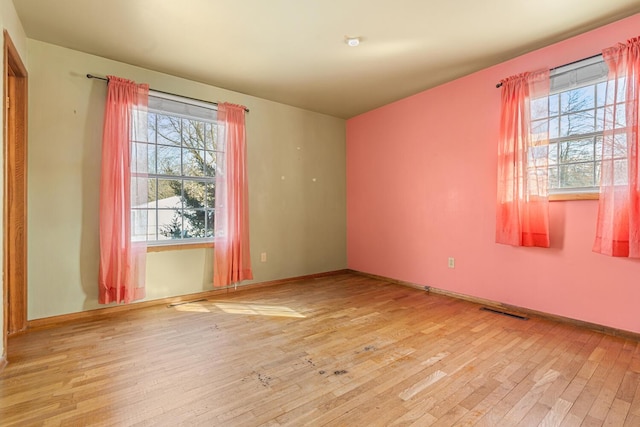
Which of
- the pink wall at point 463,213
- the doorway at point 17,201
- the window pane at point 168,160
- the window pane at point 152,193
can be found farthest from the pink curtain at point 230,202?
the pink wall at point 463,213

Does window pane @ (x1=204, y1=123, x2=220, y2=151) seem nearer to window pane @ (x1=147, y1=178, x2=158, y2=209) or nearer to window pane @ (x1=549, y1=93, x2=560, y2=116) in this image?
window pane @ (x1=147, y1=178, x2=158, y2=209)

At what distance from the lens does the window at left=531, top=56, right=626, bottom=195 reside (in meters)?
2.54

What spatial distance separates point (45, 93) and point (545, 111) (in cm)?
452

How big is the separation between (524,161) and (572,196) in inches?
18.9

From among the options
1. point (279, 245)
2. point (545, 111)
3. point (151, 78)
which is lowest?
point (279, 245)

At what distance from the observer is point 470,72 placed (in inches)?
131

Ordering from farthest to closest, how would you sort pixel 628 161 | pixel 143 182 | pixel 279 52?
pixel 143 182, pixel 279 52, pixel 628 161

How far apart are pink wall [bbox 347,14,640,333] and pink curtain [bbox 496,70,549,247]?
0.14 m

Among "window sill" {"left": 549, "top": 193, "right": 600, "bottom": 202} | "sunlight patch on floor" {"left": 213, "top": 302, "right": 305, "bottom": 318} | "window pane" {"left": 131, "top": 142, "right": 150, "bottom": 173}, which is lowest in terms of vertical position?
"sunlight patch on floor" {"left": 213, "top": 302, "right": 305, "bottom": 318}

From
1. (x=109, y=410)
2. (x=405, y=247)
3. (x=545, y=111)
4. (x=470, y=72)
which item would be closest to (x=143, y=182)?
(x=109, y=410)

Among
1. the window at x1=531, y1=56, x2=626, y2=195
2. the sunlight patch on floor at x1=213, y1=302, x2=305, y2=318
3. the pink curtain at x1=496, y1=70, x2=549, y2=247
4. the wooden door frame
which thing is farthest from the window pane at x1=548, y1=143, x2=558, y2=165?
the wooden door frame

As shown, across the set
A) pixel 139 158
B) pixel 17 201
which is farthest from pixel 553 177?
pixel 17 201

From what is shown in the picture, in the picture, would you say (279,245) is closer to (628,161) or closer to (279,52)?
(279,52)

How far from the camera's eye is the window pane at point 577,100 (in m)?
2.58
